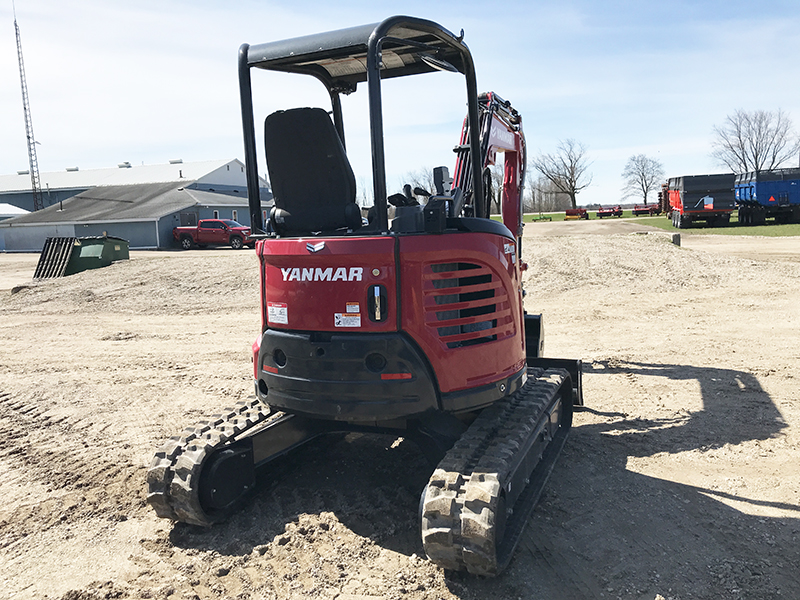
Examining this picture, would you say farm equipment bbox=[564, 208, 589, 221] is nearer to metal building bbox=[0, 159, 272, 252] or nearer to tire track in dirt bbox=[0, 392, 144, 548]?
metal building bbox=[0, 159, 272, 252]

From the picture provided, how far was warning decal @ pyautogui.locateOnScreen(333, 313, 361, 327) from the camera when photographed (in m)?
3.86

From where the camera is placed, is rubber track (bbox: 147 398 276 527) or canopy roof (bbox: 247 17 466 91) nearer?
canopy roof (bbox: 247 17 466 91)

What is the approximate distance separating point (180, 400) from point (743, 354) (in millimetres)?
7012

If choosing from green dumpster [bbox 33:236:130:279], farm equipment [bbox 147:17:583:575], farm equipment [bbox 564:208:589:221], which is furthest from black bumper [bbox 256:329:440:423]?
farm equipment [bbox 564:208:589:221]

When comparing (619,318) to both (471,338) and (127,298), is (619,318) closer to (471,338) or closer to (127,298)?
(471,338)

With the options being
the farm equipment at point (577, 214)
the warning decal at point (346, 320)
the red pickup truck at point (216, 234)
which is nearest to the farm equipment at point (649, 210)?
the farm equipment at point (577, 214)

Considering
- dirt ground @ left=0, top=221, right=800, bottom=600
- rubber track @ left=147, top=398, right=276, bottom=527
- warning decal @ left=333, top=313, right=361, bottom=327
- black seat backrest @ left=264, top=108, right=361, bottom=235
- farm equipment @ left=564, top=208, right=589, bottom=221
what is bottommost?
dirt ground @ left=0, top=221, right=800, bottom=600

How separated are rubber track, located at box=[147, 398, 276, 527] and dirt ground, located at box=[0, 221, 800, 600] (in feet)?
0.60

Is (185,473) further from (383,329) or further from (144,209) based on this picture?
(144,209)

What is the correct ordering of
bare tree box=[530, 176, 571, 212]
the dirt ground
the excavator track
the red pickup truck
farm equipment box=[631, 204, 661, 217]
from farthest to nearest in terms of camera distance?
1. bare tree box=[530, 176, 571, 212]
2. farm equipment box=[631, 204, 661, 217]
3. the red pickup truck
4. the dirt ground
5. the excavator track

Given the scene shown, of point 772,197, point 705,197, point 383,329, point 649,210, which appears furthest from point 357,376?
point 649,210

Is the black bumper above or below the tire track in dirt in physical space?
above

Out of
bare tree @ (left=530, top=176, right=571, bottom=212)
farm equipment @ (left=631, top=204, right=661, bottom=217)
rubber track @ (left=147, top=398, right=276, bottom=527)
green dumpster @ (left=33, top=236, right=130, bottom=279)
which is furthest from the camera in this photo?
bare tree @ (left=530, top=176, right=571, bottom=212)

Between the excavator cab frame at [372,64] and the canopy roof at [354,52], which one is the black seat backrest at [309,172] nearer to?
the excavator cab frame at [372,64]
